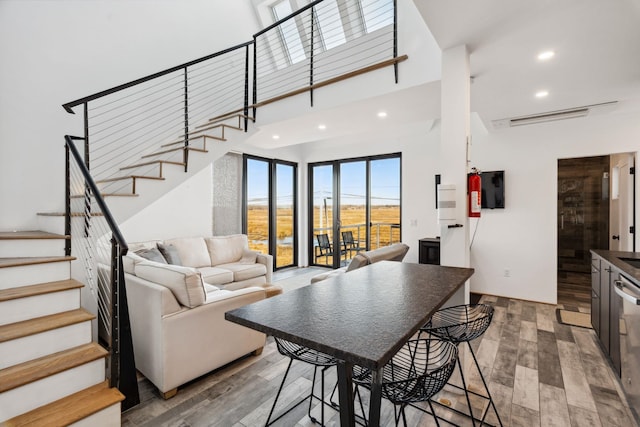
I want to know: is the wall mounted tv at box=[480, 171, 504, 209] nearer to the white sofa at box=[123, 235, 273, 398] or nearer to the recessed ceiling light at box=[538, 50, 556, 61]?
the recessed ceiling light at box=[538, 50, 556, 61]

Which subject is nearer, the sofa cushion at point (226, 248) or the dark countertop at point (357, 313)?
the dark countertop at point (357, 313)

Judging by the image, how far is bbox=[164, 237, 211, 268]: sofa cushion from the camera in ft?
13.8

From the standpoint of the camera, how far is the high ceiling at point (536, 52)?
1760 millimetres

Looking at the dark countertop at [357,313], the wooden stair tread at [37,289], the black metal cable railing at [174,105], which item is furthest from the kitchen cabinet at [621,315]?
the wooden stair tread at [37,289]

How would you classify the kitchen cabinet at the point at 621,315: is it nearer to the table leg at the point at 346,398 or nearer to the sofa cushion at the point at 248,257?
the table leg at the point at 346,398

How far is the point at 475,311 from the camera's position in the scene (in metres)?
1.85

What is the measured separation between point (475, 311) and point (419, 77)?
2133 millimetres

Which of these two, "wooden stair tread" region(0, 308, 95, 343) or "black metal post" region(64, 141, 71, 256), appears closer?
"wooden stair tread" region(0, 308, 95, 343)

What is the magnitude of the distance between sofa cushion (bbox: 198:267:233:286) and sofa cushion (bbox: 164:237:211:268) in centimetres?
23

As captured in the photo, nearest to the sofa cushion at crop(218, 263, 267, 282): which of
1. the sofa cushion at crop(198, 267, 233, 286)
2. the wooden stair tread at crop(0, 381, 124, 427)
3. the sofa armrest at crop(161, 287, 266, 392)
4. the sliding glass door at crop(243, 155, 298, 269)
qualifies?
the sofa cushion at crop(198, 267, 233, 286)

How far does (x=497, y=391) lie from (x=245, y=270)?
325 centimetres

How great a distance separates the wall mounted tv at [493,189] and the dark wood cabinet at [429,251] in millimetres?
903

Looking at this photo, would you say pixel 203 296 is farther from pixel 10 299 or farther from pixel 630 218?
pixel 630 218

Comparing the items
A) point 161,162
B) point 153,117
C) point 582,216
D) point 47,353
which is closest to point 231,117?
point 153,117
